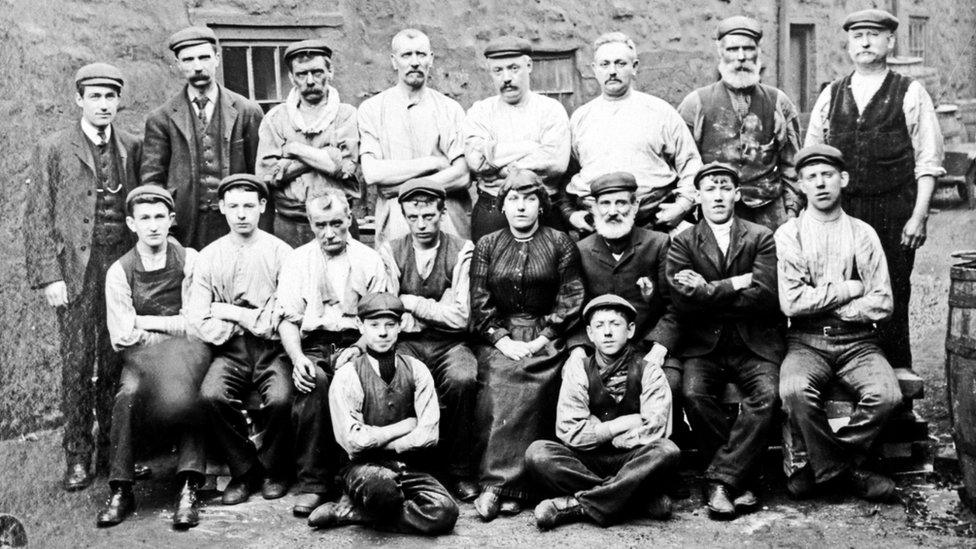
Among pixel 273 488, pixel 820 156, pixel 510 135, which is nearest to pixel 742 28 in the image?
pixel 820 156

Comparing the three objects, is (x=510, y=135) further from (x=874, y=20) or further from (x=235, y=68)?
(x=235, y=68)

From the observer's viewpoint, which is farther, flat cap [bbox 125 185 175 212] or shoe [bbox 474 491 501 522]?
flat cap [bbox 125 185 175 212]

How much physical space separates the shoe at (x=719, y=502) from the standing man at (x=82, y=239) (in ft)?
10.5

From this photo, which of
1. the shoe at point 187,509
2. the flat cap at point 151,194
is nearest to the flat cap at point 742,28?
the flat cap at point 151,194

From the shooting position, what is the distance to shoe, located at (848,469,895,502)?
546 centimetres

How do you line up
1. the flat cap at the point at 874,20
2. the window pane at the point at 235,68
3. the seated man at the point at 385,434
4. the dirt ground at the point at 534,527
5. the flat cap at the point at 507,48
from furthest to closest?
the window pane at the point at 235,68 < the flat cap at the point at 507,48 < the flat cap at the point at 874,20 < the seated man at the point at 385,434 < the dirt ground at the point at 534,527

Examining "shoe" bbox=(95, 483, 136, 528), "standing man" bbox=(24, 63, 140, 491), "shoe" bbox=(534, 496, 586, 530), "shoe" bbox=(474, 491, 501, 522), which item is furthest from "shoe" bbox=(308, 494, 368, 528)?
"standing man" bbox=(24, 63, 140, 491)

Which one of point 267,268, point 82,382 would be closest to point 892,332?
point 267,268

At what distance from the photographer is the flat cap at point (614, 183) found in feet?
19.2

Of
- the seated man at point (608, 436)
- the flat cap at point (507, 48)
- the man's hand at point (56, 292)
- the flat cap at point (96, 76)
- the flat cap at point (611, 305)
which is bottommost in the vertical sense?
the seated man at point (608, 436)

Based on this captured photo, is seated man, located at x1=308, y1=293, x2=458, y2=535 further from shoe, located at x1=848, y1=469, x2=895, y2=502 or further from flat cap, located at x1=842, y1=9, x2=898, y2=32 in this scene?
flat cap, located at x1=842, y1=9, x2=898, y2=32

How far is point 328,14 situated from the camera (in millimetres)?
7879

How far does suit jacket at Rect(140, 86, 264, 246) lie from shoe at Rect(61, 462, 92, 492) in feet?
4.36

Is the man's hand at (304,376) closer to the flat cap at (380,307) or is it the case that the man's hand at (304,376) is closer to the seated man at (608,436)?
the flat cap at (380,307)
